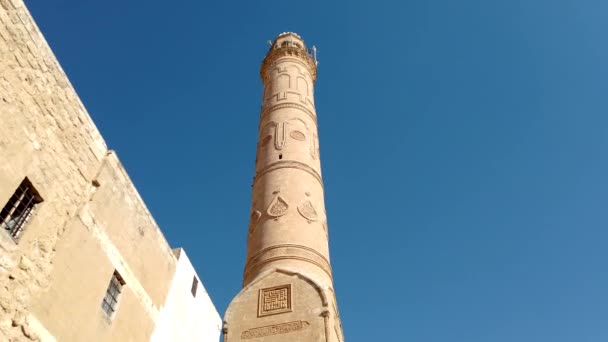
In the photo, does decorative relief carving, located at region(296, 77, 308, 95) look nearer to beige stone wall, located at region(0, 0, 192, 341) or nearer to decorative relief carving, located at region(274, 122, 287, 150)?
decorative relief carving, located at region(274, 122, 287, 150)

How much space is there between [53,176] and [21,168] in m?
0.51

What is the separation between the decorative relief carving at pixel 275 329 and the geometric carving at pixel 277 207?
1638mm

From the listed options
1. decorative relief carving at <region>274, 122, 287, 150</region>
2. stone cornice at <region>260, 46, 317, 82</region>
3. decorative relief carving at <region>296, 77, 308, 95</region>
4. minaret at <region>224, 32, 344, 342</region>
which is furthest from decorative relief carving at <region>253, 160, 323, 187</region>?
stone cornice at <region>260, 46, 317, 82</region>

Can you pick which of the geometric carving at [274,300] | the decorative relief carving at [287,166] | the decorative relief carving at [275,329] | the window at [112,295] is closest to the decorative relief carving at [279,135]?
the decorative relief carving at [287,166]

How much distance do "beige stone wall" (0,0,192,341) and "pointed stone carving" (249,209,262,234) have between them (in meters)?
1.65

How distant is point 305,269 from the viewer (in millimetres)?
6406

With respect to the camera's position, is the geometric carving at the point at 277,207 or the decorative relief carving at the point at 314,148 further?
the decorative relief carving at the point at 314,148

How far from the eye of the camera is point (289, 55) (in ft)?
33.6

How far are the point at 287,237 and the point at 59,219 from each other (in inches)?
104

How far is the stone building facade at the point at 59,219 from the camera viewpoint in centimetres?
526

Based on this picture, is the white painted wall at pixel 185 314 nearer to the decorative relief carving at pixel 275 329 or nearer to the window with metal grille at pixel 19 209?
the decorative relief carving at pixel 275 329

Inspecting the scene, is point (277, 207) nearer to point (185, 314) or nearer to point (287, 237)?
point (287, 237)

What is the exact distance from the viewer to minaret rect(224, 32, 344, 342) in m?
5.84

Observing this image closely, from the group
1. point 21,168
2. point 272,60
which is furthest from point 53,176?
point 272,60
